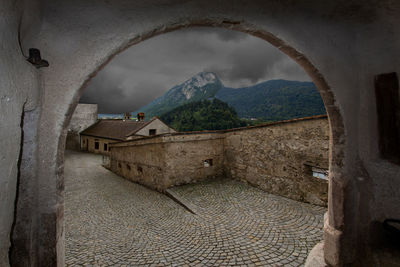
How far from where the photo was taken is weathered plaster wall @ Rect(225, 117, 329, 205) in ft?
18.4

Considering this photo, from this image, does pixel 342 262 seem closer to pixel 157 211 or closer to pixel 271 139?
pixel 271 139

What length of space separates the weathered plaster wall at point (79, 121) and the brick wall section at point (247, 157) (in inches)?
945

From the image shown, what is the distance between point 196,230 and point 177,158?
160 inches

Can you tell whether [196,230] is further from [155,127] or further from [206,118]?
[206,118]

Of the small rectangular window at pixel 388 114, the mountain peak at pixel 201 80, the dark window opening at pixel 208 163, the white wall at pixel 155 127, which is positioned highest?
the mountain peak at pixel 201 80

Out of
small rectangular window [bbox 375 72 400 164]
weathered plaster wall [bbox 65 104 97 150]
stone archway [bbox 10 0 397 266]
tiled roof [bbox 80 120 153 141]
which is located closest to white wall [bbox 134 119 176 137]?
tiled roof [bbox 80 120 153 141]

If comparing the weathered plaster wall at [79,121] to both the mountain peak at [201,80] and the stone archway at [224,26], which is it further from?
the mountain peak at [201,80]

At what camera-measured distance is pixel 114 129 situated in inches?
1003

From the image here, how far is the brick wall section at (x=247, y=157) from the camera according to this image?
5.77 m

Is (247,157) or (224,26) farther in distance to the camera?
(247,157)

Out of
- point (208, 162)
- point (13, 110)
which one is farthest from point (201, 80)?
point (13, 110)

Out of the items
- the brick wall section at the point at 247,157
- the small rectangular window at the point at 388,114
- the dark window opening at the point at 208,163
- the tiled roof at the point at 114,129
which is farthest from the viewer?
the tiled roof at the point at 114,129

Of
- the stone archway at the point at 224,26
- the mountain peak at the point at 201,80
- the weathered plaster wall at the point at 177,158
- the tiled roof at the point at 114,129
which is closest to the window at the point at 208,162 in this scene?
the weathered plaster wall at the point at 177,158

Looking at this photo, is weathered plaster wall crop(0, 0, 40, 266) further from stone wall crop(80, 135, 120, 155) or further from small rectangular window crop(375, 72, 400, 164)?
stone wall crop(80, 135, 120, 155)
